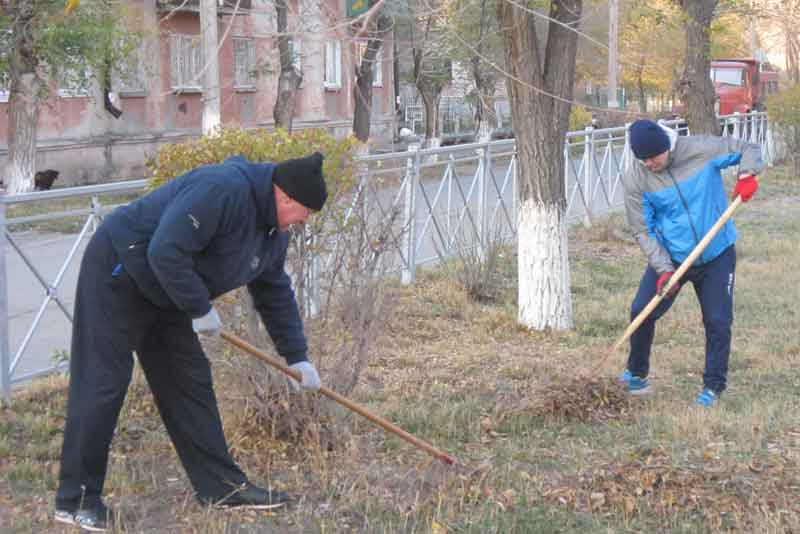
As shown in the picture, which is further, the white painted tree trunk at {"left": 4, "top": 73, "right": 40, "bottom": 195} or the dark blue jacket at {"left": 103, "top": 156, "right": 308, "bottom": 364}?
the white painted tree trunk at {"left": 4, "top": 73, "right": 40, "bottom": 195}

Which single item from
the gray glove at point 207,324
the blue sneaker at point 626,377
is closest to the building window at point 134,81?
the blue sneaker at point 626,377

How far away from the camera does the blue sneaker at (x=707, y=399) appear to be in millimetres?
5852

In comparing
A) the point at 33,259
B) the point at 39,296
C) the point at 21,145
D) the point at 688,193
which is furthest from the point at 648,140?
the point at 21,145

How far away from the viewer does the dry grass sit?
14.0ft

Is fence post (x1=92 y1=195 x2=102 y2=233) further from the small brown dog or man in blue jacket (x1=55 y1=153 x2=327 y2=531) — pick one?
the small brown dog

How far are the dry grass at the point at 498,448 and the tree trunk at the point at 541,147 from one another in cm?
26

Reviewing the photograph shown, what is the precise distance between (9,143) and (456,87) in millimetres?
16310

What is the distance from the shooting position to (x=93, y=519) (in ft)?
13.4

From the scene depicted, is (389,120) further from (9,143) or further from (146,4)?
(9,143)

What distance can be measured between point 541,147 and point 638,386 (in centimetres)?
209

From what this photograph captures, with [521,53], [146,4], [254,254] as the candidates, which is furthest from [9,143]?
[254,254]

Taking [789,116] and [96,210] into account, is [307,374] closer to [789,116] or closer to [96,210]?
[96,210]

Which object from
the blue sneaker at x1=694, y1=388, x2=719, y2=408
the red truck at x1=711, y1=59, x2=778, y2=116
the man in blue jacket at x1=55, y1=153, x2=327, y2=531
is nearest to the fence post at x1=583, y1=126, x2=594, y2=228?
the blue sneaker at x1=694, y1=388, x2=719, y2=408

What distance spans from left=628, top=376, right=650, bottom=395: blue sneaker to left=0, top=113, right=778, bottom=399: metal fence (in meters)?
1.41
